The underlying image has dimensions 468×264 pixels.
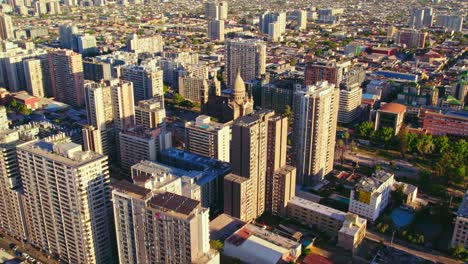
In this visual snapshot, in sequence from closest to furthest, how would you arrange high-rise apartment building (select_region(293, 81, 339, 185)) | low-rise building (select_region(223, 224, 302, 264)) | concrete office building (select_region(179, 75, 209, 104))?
low-rise building (select_region(223, 224, 302, 264)) → high-rise apartment building (select_region(293, 81, 339, 185)) → concrete office building (select_region(179, 75, 209, 104))

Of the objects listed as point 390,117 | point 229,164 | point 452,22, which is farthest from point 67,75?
point 452,22

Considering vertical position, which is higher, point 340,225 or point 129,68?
point 129,68

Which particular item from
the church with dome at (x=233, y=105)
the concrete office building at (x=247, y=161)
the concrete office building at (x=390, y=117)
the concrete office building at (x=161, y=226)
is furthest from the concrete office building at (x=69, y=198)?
the concrete office building at (x=390, y=117)

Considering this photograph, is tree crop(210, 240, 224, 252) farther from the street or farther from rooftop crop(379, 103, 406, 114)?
rooftop crop(379, 103, 406, 114)

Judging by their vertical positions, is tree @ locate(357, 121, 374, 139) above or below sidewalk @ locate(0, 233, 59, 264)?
above

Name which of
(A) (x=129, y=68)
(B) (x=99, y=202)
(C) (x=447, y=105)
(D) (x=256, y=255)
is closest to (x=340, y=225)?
(D) (x=256, y=255)

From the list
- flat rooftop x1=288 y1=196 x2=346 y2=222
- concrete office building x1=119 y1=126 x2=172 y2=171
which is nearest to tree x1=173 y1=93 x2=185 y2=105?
concrete office building x1=119 y1=126 x2=172 y2=171

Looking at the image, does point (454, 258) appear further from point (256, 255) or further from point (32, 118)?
point (32, 118)
